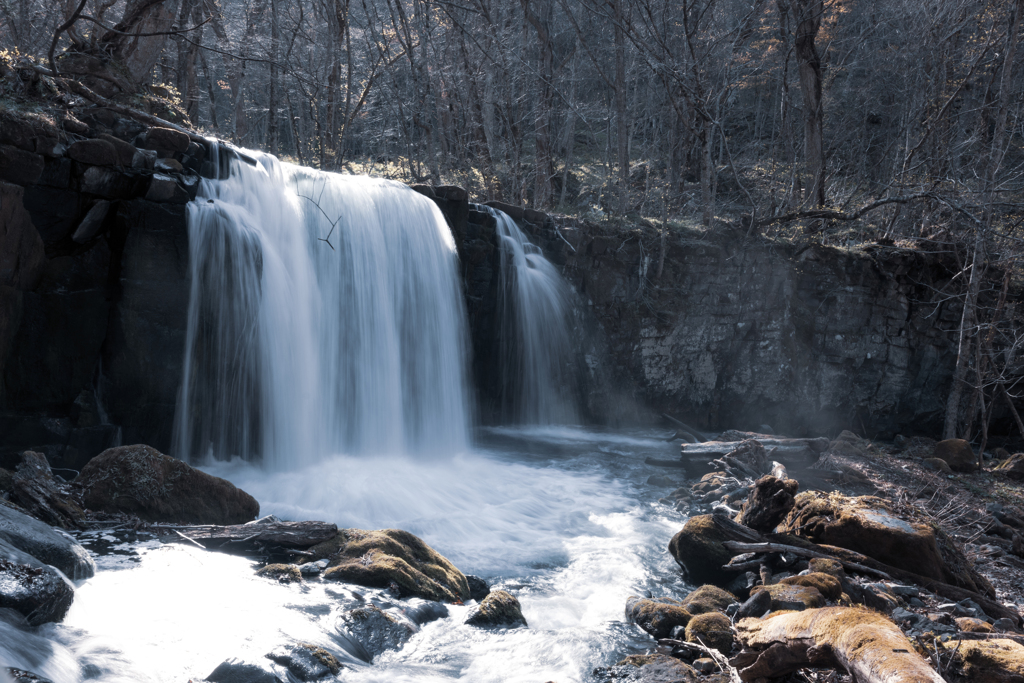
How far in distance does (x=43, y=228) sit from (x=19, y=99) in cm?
148

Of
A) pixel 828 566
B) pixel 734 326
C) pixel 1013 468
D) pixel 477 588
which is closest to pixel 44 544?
Answer: pixel 477 588

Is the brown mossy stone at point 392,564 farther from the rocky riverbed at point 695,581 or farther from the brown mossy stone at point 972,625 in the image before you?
the brown mossy stone at point 972,625

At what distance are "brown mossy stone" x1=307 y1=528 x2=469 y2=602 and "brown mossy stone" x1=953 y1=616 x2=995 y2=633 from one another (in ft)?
11.7

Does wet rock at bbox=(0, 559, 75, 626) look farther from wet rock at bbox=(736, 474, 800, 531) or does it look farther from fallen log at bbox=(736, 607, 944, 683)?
wet rock at bbox=(736, 474, 800, 531)

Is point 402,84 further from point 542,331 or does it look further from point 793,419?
point 793,419

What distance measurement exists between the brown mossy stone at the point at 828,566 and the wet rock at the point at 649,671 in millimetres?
1689

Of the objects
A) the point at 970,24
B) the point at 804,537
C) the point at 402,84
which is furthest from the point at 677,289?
the point at 402,84

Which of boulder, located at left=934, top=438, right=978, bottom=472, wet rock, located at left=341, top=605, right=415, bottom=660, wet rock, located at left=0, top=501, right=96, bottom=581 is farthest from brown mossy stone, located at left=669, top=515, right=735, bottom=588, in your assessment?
boulder, located at left=934, top=438, right=978, bottom=472

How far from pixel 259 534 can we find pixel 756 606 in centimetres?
388

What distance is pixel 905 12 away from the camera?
17.2 meters

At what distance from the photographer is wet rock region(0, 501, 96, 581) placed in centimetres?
Result: 343

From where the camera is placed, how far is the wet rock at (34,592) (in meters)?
2.95

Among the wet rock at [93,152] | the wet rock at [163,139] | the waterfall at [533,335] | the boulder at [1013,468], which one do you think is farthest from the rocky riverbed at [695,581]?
the waterfall at [533,335]

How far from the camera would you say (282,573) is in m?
4.58
